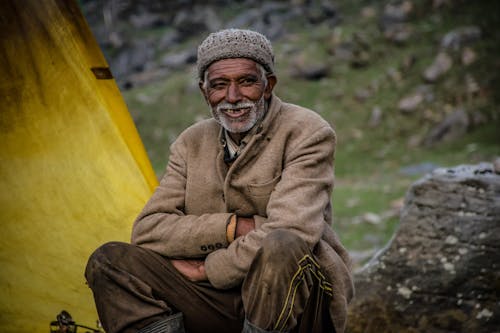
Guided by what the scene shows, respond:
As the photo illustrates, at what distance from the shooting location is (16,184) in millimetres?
3568

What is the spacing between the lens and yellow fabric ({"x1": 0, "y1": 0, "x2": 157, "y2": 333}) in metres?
3.54

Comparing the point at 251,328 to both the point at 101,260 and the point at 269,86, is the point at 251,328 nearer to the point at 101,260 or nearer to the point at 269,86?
the point at 101,260

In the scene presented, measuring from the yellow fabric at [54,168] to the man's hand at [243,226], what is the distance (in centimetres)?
115

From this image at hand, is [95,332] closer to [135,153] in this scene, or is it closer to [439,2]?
[135,153]

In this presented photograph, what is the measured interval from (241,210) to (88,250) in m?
1.22

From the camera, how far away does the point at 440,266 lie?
3717 mm

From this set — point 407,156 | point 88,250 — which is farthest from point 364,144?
point 88,250

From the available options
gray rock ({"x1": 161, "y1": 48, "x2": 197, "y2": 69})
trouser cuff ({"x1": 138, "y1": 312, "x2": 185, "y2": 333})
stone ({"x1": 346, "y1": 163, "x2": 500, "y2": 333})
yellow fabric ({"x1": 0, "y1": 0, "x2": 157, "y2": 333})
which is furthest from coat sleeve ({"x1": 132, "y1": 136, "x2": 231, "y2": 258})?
gray rock ({"x1": 161, "y1": 48, "x2": 197, "y2": 69})

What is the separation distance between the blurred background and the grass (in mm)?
27

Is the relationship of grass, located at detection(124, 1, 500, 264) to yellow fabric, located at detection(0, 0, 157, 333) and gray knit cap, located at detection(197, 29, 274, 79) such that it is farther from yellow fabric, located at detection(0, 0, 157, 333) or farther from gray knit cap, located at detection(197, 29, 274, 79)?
gray knit cap, located at detection(197, 29, 274, 79)

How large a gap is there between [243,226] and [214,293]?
0.34 metres

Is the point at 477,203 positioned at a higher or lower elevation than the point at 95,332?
higher

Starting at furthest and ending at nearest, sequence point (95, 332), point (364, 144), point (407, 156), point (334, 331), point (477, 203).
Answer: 1. point (364, 144)
2. point (407, 156)
3. point (477, 203)
4. point (95, 332)
5. point (334, 331)

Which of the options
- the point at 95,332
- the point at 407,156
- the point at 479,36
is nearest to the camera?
the point at 95,332
